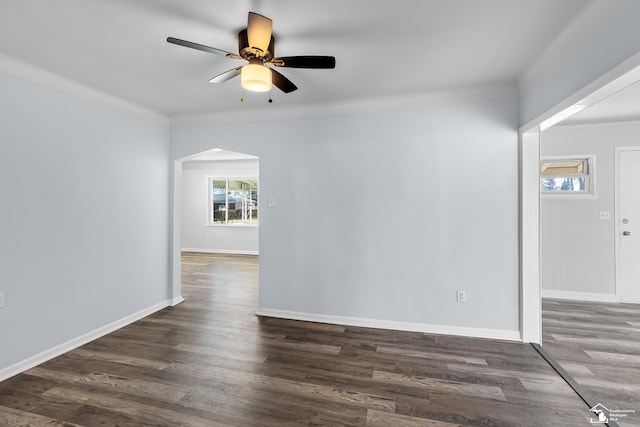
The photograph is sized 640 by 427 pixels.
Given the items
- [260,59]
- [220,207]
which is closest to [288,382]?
[260,59]

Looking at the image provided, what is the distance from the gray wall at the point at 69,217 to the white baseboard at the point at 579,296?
5548 mm

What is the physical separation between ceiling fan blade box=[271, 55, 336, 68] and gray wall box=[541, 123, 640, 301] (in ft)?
13.0

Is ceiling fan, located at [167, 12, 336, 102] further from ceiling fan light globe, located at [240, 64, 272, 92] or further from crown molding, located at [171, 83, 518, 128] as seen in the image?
crown molding, located at [171, 83, 518, 128]

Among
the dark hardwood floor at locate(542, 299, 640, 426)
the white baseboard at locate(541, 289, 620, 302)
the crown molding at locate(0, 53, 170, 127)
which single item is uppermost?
the crown molding at locate(0, 53, 170, 127)

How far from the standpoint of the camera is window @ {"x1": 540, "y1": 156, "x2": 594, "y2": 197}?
409 cm

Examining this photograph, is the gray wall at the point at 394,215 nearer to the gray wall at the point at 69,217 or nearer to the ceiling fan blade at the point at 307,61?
the gray wall at the point at 69,217

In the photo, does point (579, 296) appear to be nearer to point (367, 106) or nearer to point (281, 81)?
point (367, 106)

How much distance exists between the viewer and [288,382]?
218 cm

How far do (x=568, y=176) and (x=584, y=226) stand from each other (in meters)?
0.74

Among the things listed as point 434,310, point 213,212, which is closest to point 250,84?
point 434,310

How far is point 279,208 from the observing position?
3520 millimetres

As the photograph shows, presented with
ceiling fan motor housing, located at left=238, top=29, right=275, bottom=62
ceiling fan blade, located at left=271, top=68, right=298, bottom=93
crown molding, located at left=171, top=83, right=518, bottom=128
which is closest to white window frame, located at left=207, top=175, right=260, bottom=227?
crown molding, located at left=171, top=83, right=518, bottom=128

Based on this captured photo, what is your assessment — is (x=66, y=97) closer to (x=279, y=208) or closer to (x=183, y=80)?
(x=183, y=80)

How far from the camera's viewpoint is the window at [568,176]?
13.4 ft
